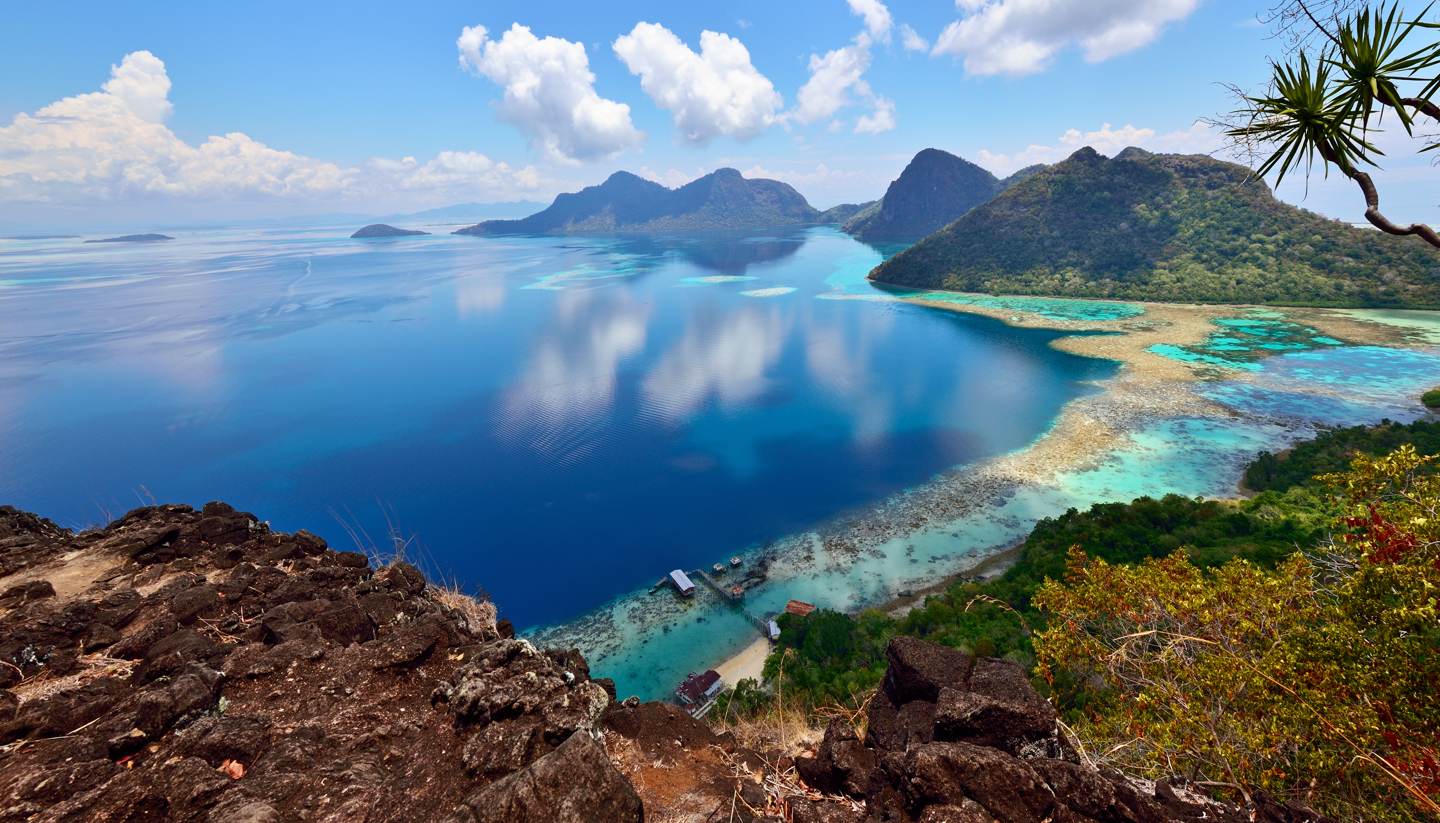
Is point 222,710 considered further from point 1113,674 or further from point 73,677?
point 1113,674

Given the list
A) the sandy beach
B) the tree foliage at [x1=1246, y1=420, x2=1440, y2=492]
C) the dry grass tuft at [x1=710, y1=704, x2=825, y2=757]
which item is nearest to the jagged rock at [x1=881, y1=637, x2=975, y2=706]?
the dry grass tuft at [x1=710, y1=704, x2=825, y2=757]

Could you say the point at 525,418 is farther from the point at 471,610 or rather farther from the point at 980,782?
the point at 980,782

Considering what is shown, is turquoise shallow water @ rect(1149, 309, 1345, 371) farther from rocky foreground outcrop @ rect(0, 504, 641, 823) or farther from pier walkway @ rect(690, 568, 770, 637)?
rocky foreground outcrop @ rect(0, 504, 641, 823)

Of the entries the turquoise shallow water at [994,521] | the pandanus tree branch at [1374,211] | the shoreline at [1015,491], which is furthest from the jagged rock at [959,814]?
the turquoise shallow water at [994,521]

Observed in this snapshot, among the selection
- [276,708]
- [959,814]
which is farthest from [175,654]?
[959,814]

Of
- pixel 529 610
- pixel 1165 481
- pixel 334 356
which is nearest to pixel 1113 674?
pixel 529 610

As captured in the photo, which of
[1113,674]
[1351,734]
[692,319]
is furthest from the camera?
[692,319]

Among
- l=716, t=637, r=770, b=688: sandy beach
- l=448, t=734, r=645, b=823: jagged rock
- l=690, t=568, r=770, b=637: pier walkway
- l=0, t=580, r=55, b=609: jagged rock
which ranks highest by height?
l=448, t=734, r=645, b=823: jagged rock
